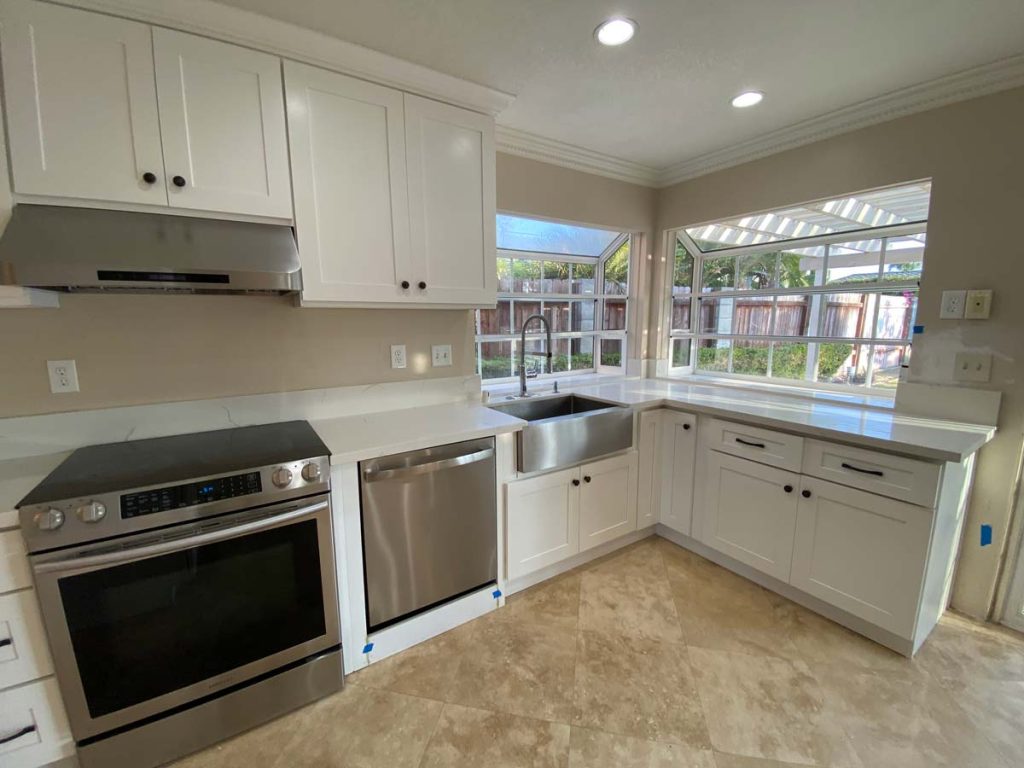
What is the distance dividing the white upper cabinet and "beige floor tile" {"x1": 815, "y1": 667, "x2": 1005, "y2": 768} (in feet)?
9.00

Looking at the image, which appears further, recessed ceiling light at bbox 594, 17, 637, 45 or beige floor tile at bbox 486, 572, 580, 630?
beige floor tile at bbox 486, 572, 580, 630

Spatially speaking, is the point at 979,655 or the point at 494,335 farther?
the point at 494,335

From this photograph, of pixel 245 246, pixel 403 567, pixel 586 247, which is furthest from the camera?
pixel 586 247

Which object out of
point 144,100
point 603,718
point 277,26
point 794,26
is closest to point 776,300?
point 794,26

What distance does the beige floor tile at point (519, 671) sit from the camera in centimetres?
157

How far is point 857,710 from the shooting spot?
1.52 meters

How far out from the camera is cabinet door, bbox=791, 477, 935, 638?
167cm

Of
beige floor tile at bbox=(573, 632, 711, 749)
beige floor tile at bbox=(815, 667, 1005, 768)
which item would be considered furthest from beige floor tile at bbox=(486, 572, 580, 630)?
beige floor tile at bbox=(815, 667, 1005, 768)

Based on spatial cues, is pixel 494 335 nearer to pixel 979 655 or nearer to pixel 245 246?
pixel 245 246

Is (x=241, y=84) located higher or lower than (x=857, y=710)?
higher

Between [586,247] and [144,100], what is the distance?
2457 mm

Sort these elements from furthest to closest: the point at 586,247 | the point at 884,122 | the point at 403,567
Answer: the point at 586,247, the point at 884,122, the point at 403,567

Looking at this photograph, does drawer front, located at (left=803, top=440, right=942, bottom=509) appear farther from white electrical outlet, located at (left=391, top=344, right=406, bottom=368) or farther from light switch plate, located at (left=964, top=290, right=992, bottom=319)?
white electrical outlet, located at (left=391, top=344, right=406, bottom=368)

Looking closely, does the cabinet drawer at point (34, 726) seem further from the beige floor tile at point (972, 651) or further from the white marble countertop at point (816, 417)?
the beige floor tile at point (972, 651)
